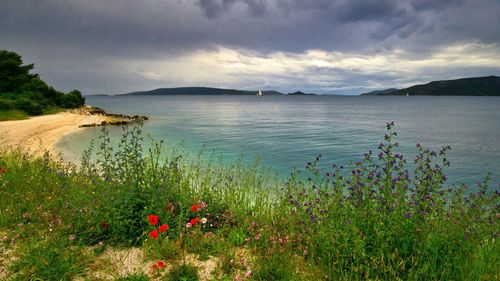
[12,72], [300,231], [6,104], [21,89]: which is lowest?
[300,231]

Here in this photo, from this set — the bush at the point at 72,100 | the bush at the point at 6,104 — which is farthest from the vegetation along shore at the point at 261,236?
the bush at the point at 72,100

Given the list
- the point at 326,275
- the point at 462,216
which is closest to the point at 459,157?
the point at 462,216

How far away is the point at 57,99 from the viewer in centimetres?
6912

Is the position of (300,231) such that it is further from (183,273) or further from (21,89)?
(21,89)

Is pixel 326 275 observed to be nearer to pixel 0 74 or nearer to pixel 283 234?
pixel 283 234

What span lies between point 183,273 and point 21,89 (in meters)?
70.3

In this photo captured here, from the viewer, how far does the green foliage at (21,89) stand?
52.5 metres

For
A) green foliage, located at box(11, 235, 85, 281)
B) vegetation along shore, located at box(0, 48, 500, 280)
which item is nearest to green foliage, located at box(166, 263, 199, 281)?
vegetation along shore, located at box(0, 48, 500, 280)

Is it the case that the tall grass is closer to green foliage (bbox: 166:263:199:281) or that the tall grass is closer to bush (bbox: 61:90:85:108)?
green foliage (bbox: 166:263:199:281)

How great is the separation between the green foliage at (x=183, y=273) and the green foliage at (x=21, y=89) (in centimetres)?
5814

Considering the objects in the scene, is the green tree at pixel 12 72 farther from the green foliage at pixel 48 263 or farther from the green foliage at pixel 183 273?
the green foliage at pixel 183 273

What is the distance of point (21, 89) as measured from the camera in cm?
5888

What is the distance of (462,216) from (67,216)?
7.27 metres

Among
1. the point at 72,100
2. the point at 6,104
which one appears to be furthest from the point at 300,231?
the point at 72,100
